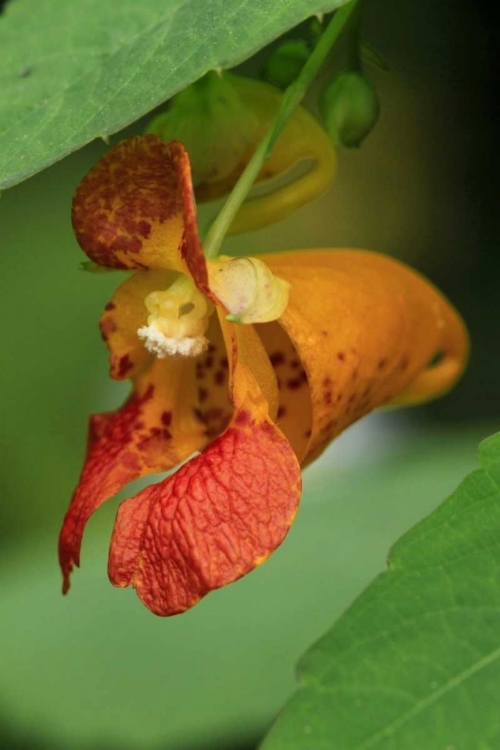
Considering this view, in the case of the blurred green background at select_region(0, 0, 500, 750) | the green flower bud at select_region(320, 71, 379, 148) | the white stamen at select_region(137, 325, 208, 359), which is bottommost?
the blurred green background at select_region(0, 0, 500, 750)

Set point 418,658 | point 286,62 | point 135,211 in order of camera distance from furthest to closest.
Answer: point 286,62 → point 135,211 → point 418,658

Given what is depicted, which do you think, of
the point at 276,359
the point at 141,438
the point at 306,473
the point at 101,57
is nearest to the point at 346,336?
the point at 276,359

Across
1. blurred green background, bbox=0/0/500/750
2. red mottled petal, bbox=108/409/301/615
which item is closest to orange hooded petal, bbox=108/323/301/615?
red mottled petal, bbox=108/409/301/615

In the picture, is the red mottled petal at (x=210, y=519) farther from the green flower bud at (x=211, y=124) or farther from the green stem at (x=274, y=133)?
the green flower bud at (x=211, y=124)

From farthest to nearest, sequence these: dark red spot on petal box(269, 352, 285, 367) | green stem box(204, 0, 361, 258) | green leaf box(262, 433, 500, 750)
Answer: dark red spot on petal box(269, 352, 285, 367), green stem box(204, 0, 361, 258), green leaf box(262, 433, 500, 750)

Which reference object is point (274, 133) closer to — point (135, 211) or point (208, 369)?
point (135, 211)

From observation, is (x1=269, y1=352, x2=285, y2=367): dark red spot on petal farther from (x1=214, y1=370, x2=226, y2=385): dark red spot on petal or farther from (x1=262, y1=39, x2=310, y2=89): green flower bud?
(x1=262, y1=39, x2=310, y2=89): green flower bud

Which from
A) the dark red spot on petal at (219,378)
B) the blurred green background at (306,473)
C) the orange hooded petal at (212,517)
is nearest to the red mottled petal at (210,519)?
the orange hooded petal at (212,517)
